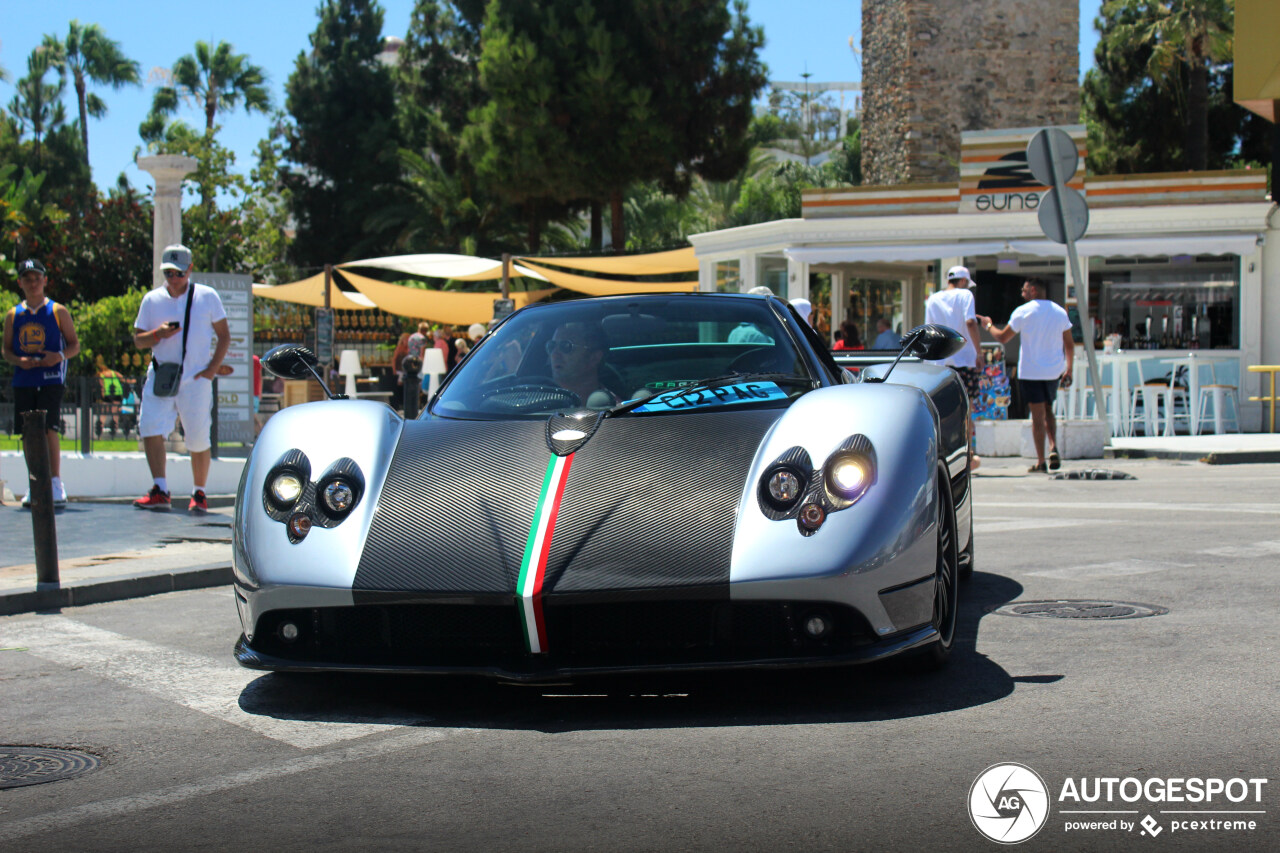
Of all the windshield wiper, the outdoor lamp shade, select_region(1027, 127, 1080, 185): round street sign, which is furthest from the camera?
the outdoor lamp shade

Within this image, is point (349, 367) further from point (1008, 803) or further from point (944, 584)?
point (1008, 803)

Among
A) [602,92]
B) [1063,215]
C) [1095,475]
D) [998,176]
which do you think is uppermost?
[602,92]

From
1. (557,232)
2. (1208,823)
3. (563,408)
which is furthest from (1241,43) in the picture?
(557,232)

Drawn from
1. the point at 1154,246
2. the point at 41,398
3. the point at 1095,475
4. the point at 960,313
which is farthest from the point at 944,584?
the point at 1154,246

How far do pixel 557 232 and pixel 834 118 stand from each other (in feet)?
233

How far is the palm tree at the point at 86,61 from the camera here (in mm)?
64875

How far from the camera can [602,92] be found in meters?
39.9

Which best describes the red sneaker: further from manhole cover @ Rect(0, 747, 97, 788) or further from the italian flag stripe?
the italian flag stripe

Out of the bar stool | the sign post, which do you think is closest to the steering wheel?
the sign post

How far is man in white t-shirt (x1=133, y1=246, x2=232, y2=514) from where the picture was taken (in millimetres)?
9305

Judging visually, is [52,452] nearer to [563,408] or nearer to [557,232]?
[563,408]

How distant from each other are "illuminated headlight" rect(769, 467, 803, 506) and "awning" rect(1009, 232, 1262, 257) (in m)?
16.5

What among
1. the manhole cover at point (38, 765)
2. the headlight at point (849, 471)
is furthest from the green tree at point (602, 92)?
the manhole cover at point (38, 765)

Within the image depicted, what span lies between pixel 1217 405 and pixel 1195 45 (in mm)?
22653
